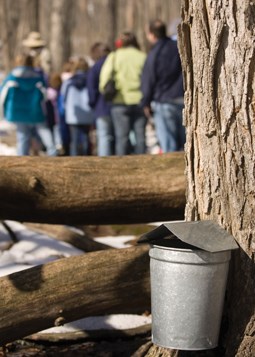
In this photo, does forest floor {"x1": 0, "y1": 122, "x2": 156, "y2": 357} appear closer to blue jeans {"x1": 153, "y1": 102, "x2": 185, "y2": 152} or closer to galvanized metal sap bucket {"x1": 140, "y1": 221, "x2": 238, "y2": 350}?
galvanized metal sap bucket {"x1": 140, "y1": 221, "x2": 238, "y2": 350}

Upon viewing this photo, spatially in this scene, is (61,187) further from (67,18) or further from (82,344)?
(67,18)

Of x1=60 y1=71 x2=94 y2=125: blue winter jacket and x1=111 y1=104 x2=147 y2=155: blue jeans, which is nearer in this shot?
x1=111 y1=104 x2=147 y2=155: blue jeans

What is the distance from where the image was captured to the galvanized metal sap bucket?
4258 mm

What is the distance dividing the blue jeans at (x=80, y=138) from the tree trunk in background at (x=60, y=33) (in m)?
9.15

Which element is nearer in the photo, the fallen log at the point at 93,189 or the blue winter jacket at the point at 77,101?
the fallen log at the point at 93,189

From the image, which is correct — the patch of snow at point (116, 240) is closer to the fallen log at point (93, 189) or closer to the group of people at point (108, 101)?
the fallen log at point (93, 189)

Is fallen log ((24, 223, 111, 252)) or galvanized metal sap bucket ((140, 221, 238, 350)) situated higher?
galvanized metal sap bucket ((140, 221, 238, 350))

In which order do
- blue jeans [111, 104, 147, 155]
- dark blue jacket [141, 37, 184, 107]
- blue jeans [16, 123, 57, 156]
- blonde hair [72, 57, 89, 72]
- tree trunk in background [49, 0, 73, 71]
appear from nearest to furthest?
dark blue jacket [141, 37, 184, 107], blue jeans [111, 104, 147, 155], blue jeans [16, 123, 57, 156], blonde hair [72, 57, 89, 72], tree trunk in background [49, 0, 73, 71]

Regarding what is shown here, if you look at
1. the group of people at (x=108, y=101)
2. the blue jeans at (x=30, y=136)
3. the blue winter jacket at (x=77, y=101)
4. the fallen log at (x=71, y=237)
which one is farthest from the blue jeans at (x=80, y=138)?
the fallen log at (x=71, y=237)

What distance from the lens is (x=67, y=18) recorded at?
893 inches

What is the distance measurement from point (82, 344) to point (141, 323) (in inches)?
17.2

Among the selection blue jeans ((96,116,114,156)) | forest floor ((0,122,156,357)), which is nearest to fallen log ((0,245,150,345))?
forest floor ((0,122,156,357))

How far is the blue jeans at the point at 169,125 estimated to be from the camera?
34.5 ft

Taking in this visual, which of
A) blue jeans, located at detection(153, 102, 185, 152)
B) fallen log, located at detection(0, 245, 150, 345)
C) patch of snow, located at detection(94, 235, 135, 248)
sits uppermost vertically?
blue jeans, located at detection(153, 102, 185, 152)
